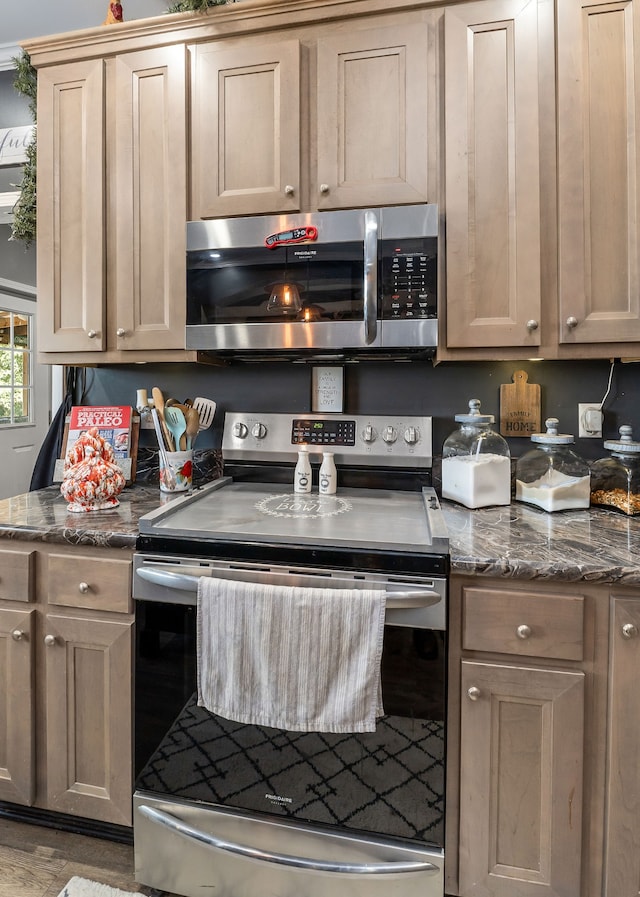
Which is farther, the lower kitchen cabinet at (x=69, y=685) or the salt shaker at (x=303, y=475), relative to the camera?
the salt shaker at (x=303, y=475)

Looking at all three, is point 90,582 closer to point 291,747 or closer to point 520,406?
point 291,747

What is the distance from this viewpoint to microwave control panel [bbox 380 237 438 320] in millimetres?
1469

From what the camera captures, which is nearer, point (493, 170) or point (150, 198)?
point (493, 170)

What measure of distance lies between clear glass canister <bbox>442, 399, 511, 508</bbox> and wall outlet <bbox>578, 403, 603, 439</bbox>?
30 centimetres

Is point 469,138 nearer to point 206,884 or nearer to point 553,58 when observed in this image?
point 553,58

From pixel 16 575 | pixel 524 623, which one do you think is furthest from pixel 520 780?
pixel 16 575

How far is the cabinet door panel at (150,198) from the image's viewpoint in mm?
1634

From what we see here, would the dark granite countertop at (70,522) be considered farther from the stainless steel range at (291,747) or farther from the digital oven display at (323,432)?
the digital oven display at (323,432)

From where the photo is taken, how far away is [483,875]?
3.71 feet

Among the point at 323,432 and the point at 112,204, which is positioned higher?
the point at 112,204

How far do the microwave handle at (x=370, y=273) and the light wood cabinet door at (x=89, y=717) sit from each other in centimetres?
110

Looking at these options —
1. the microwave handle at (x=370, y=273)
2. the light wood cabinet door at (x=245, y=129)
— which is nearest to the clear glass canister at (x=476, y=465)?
the microwave handle at (x=370, y=273)

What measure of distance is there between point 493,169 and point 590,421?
0.88m

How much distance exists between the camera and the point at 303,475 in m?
1.70
